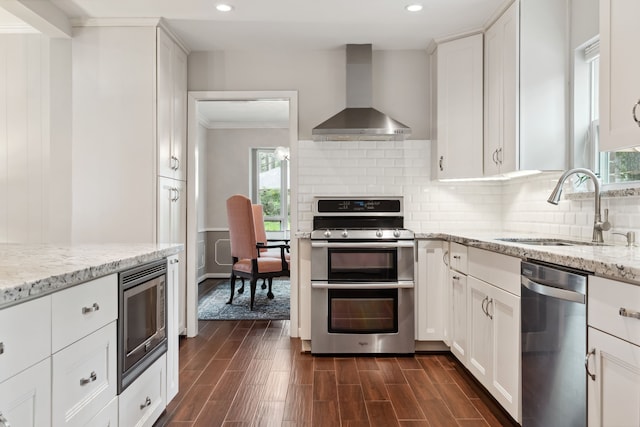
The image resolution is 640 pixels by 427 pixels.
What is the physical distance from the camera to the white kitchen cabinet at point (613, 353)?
3.91 ft

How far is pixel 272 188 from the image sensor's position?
22.8 feet

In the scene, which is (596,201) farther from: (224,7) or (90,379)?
(224,7)

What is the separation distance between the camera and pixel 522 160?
2660mm

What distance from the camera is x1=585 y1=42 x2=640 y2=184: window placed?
7.25 feet

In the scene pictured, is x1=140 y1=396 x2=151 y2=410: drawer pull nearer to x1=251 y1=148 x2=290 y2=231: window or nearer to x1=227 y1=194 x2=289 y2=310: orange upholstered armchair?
x1=227 y1=194 x2=289 y2=310: orange upholstered armchair

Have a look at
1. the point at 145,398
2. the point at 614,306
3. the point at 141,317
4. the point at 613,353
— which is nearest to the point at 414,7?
the point at 614,306

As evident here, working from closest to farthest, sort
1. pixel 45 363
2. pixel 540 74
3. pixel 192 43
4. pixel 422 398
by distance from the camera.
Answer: pixel 45 363 < pixel 422 398 < pixel 540 74 < pixel 192 43

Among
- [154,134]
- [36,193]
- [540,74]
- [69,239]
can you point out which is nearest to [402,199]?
[540,74]

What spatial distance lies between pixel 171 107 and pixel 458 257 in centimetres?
244

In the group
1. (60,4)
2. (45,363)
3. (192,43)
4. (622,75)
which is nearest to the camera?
(45,363)

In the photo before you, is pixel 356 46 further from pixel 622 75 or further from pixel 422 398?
pixel 422 398

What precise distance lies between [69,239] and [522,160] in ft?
10.4

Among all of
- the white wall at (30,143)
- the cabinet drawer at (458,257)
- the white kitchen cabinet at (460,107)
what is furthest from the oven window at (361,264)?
the white wall at (30,143)

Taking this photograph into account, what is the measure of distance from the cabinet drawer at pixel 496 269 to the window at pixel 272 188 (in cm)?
457
